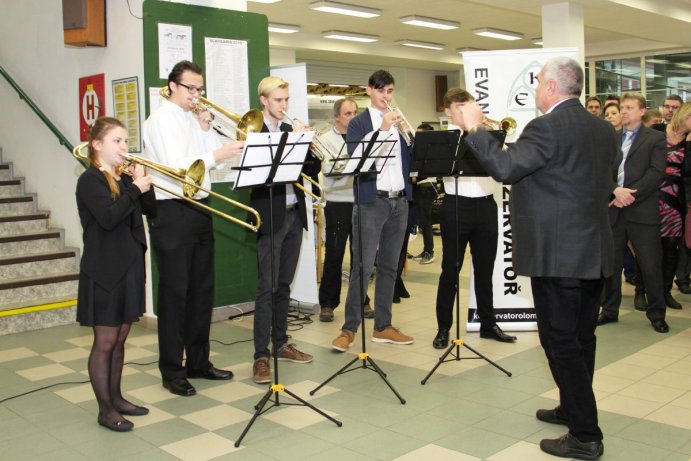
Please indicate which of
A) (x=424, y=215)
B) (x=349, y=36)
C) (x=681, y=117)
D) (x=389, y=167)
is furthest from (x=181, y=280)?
(x=349, y=36)

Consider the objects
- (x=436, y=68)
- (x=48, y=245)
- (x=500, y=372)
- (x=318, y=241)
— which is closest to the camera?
(x=500, y=372)

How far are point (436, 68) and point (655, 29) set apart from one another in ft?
18.4

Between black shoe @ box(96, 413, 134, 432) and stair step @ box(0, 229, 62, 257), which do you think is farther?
stair step @ box(0, 229, 62, 257)

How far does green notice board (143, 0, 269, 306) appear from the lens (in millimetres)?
5719

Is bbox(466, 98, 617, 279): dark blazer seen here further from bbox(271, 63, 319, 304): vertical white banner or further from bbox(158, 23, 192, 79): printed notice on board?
bbox(158, 23, 192, 79): printed notice on board

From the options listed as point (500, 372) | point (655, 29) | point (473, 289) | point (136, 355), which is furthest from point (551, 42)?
point (136, 355)

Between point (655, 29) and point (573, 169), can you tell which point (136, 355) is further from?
point (655, 29)

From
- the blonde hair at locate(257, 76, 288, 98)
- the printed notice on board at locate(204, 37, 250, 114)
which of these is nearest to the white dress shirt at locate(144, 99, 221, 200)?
the blonde hair at locate(257, 76, 288, 98)

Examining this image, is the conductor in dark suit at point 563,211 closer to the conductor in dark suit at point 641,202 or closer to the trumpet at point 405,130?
the trumpet at point 405,130

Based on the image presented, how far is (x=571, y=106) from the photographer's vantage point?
3.22 metres

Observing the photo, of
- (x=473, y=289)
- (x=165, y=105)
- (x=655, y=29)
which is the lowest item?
(x=473, y=289)

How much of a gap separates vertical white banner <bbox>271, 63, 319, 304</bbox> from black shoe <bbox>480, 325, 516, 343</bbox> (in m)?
1.72

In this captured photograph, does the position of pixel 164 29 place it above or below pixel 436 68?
below

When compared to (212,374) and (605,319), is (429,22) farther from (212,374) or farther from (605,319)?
(212,374)
